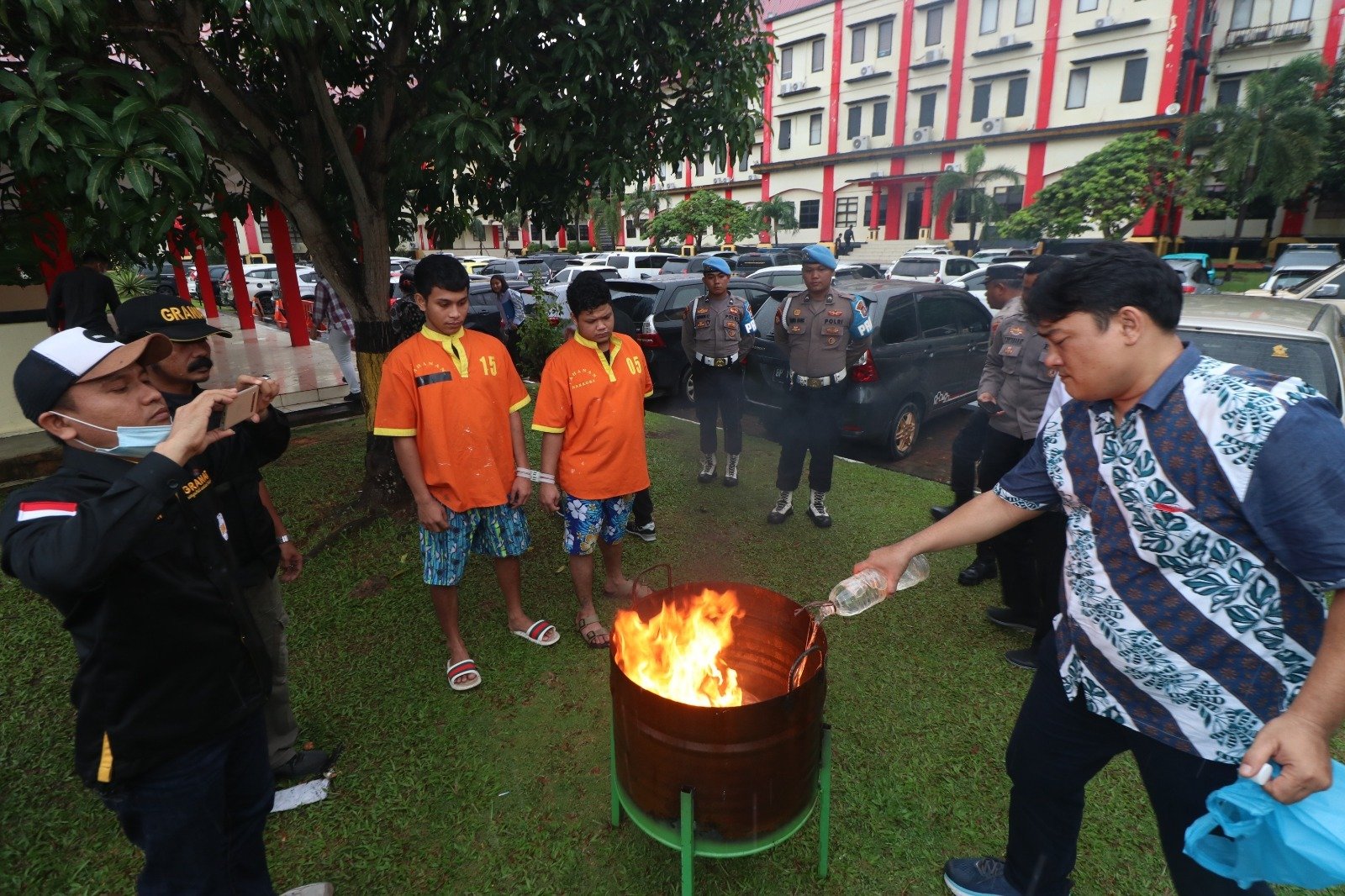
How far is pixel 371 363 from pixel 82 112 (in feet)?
9.13

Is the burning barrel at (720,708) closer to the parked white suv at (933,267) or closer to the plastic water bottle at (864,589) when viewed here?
the plastic water bottle at (864,589)

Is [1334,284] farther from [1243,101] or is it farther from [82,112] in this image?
[1243,101]

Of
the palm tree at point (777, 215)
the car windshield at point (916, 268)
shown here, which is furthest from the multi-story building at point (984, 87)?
the car windshield at point (916, 268)

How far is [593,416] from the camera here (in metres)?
3.63

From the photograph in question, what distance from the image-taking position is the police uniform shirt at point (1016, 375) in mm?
4020

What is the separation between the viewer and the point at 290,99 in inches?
196

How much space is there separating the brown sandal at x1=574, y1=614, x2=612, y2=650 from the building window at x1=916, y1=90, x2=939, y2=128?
3998cm

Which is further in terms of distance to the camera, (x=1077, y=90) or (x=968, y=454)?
(x=1077, y=90)

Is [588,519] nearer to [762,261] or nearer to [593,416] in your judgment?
[593,416]

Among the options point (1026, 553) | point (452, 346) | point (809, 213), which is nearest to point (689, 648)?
point (452, 346)

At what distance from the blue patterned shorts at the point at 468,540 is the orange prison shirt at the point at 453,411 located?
0.11 meters

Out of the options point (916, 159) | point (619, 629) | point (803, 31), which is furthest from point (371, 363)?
point (803, 31)

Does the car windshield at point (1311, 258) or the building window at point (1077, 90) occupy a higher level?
the building window at point (1077, 90)

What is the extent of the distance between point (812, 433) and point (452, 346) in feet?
9.52
